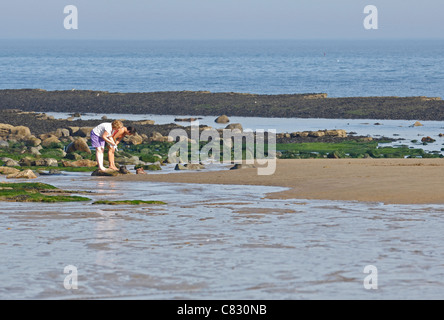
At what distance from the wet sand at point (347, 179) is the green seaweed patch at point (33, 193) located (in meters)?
3.18

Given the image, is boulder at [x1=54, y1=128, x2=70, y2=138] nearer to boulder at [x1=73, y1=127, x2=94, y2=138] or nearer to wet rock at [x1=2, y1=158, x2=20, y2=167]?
boulder at [x1=73, y1=127, x2=94, y2=138]

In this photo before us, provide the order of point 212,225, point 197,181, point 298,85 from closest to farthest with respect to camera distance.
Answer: point 212,225 < point 197,181 < point 298,85

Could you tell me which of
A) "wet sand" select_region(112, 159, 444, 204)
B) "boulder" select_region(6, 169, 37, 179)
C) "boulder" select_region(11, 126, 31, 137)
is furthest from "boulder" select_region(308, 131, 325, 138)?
"boulder" select_region(6, 169, 37, 179)

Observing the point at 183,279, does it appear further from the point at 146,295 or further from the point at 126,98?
the point at 126,98

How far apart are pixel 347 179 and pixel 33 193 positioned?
7388 millimetres

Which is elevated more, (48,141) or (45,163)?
(45,163)

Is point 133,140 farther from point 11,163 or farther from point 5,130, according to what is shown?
point 11,163

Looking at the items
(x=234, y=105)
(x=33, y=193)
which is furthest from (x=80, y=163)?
(x=234, y=105)

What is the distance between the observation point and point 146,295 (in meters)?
9.39

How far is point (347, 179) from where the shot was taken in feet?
64.5

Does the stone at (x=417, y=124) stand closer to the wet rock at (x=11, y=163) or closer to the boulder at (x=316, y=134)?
the boulder at (x=316, y=134)

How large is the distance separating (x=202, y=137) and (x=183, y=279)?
2577 cm

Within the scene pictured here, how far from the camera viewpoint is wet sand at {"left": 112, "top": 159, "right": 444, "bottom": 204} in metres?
17.2
